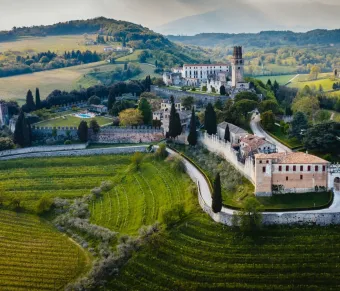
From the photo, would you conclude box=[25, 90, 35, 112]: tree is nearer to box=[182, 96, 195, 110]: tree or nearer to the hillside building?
box=[182, 96, 195, 110]: tree

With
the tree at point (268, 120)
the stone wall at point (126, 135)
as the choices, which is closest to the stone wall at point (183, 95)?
the stone wall at point (126, 135)

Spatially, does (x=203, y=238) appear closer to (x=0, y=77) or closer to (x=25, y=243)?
(x=25, y=243)

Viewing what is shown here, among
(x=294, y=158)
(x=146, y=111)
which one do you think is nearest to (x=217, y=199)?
(x=294, y=158)

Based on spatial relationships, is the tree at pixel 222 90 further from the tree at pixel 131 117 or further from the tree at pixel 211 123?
the tree at pixel 211 123

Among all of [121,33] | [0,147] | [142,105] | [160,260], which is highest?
[121,33]

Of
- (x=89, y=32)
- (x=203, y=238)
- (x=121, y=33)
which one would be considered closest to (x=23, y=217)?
(x=203, y=238)

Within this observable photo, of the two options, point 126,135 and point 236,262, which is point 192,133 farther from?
point 236,262

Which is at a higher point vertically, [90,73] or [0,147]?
[90,73]
